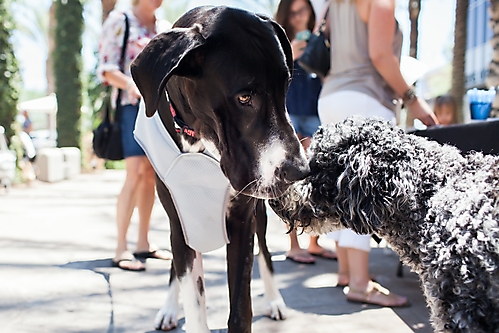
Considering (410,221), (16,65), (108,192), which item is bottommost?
(108,192)

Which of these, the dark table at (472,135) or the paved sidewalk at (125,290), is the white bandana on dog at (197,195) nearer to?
the paved sidewalk at (125,290)

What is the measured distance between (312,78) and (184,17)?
2.40m

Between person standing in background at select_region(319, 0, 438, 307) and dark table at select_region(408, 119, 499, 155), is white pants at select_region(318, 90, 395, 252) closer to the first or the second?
person standing in background at select_region(319, 0, 438, 307)

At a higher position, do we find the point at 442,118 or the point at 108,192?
the point at 442,118

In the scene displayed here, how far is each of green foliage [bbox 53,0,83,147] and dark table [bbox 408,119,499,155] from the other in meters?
15.1

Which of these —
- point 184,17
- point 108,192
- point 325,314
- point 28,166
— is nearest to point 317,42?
point 184,17

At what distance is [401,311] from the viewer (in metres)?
3.05

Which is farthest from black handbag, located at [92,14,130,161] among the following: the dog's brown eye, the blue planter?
the blue planter

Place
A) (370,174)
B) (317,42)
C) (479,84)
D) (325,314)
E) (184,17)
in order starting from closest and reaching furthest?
(370,174) → (184,17) → (325,314) → (317,42) → (479,84)

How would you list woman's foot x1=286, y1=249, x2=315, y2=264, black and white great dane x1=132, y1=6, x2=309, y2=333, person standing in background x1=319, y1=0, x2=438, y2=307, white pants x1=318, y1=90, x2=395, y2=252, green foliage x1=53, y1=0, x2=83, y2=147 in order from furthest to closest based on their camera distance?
green foliage x1=53, y1=0, x2=83, y2=147, woman's foot x1=286, y1=249, x2=315, y2=264, white pants x1=318, y1=90, x2=395, y2=252, person standing in background x1=319, y1=0, x2=438, y2=307, black and white great dane x1=132, y1=6, x2=309, y2=333

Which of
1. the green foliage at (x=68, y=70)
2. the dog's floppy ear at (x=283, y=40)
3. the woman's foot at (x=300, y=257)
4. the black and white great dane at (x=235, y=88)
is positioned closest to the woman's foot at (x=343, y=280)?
the woman's foot at (x=300, y=257)

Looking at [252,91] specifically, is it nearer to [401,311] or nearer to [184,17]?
[184,17]

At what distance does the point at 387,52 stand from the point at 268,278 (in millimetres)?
1662

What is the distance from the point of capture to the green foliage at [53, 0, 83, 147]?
1559 cm
